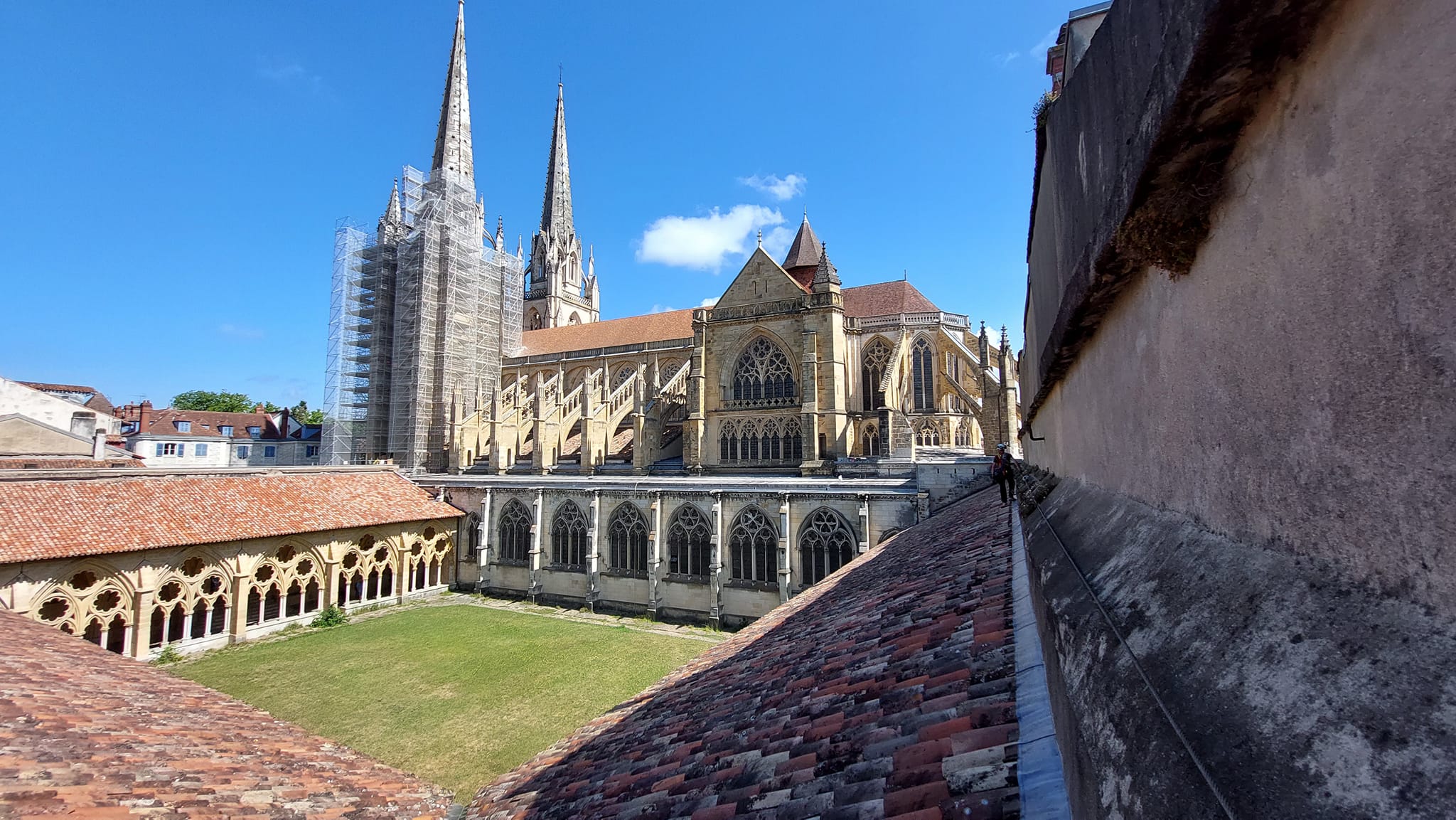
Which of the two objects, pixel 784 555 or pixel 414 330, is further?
pixel 414 330

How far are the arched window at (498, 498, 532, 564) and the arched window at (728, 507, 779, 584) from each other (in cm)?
825

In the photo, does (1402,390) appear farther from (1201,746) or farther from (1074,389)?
(1074,389)

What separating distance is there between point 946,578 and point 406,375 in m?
32.3

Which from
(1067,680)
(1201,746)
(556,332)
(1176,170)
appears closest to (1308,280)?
(1176,170)

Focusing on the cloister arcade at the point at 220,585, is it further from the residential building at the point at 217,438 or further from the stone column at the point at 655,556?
the residential building at the point at 217,438

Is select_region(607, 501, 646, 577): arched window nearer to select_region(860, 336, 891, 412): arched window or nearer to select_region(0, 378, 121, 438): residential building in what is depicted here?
select_region(860, 336, 891, 412): arched window

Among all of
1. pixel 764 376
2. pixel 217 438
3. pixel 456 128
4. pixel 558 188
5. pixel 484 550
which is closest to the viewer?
pixel 484 550

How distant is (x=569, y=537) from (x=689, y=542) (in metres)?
4.89

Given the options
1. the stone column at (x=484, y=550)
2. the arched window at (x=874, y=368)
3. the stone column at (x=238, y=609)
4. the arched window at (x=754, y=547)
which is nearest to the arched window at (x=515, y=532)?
the stone column at (x=484, y=550)

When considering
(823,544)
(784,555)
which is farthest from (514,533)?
(823,544)

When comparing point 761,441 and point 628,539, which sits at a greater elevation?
point 761,441

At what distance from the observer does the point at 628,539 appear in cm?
2038

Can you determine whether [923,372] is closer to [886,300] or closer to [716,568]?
[886,300]

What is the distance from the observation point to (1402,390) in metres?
0.89
